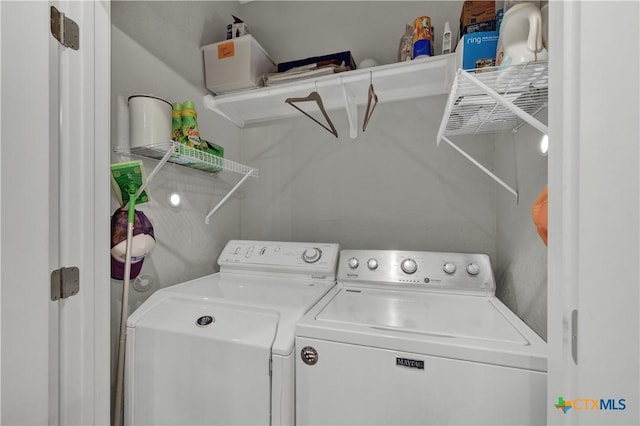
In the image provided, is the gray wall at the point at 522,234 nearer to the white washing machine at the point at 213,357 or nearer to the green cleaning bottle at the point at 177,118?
the white washing machine at the point at 213,357

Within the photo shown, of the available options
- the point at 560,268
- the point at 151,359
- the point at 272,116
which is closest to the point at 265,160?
the point at 272,116

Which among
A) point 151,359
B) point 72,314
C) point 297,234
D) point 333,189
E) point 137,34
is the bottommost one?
point 151,359

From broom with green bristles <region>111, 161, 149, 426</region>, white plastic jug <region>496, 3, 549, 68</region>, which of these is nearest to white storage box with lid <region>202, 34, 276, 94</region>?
broom with green bristles <region>111, 161, 149, 426</region>

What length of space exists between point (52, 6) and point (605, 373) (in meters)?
1.61

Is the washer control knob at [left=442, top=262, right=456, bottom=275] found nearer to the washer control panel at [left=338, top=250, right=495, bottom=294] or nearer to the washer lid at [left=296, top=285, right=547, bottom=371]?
the washer control panel at [left=338, top=250, right=495, bottom=294]

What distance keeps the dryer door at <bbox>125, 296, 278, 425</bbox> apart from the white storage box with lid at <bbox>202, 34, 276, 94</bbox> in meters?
1.32

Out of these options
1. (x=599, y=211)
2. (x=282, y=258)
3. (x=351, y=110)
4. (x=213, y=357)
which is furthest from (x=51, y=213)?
(x=351, y=110)

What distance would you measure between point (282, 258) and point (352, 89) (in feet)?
3.55

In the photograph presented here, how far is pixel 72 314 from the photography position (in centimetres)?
84

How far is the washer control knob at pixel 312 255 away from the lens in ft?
4.74

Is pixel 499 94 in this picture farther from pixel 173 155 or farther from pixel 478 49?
pixel 173 155

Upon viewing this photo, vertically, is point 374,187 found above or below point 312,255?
above

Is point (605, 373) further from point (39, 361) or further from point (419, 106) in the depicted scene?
point (419, 106)

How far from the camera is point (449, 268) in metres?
1.22
